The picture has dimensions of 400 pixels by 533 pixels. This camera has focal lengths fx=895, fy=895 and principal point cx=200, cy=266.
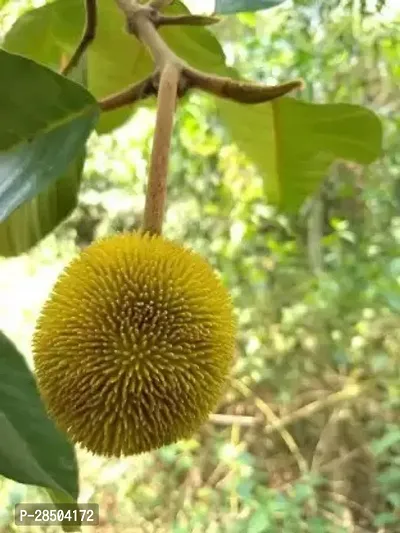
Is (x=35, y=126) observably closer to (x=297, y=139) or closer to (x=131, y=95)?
(x=131, y=95)

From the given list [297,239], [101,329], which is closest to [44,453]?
[101,329]

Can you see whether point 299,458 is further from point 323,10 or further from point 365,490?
point 323,10

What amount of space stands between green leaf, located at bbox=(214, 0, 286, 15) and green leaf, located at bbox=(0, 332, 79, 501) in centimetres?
14

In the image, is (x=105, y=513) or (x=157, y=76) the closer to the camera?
(x=157, y=76)

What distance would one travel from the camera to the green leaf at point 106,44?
1.46 ft

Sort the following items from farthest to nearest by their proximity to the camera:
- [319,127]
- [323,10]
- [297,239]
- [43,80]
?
1. [297,239]
2. [323,10]
3. [319,127]
4. [43,80]

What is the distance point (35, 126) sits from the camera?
0.28m

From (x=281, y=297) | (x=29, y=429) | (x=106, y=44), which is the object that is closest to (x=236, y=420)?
(x=281, y=297)

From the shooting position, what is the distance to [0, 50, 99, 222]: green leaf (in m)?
0.27

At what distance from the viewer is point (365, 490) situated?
1.10m

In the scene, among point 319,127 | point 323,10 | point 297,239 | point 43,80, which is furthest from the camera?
point 297,239

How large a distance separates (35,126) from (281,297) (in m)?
0.94

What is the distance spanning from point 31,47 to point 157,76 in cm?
19

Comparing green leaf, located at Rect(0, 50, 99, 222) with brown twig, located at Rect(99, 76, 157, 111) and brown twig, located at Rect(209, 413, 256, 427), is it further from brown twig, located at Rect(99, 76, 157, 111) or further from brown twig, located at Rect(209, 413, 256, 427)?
brown twig, located at Rect(209, 413, 256, 427)
